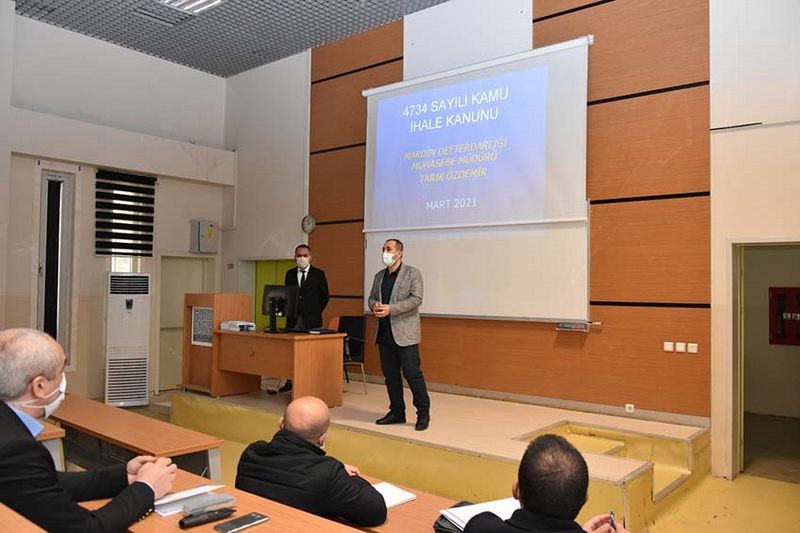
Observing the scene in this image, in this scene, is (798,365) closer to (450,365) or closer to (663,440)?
(663,440)

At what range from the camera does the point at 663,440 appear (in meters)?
4.31

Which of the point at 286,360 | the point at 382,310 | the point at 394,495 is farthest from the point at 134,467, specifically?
the point at 286,360

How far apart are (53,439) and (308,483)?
4.71ft

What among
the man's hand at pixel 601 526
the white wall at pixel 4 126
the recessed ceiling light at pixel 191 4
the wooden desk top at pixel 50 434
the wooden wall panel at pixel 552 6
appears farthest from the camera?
the recessed ceiling light at pixel 191 4

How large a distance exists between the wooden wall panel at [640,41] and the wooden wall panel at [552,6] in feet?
0.23

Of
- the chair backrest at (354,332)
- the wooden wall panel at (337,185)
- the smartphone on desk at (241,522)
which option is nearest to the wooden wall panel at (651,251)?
the chair backrest at (354,332)

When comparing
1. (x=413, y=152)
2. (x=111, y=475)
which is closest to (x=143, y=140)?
(x=413, y=152)

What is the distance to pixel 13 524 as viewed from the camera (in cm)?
133

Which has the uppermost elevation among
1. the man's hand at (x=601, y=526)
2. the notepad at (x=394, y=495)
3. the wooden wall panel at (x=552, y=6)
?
the wooden wall panel at (x=552, y=6)

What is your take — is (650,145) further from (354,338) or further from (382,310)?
(354,338)

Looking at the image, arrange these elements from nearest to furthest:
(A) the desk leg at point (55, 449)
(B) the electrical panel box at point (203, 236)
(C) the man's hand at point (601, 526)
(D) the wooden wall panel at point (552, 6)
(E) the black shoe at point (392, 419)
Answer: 1. (C) the man's hand at point (601, 526)
2. (A) the desk leg at point (55, 449)
3. (E) the black shoe at point (392, 419)
4. (D) the wooden wall panel at point (552, 6)
5. (B) the electrical panel box at point (203, 236)

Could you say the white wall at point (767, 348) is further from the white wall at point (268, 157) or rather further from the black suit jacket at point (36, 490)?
the black suit jacket at point (36, 490)

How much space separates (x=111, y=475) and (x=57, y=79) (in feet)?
20.9

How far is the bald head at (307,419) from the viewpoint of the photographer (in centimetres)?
212
